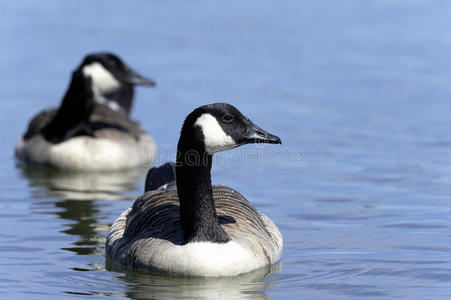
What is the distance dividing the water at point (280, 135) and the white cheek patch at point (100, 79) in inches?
54.1

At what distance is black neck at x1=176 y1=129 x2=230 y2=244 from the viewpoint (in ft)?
32.5

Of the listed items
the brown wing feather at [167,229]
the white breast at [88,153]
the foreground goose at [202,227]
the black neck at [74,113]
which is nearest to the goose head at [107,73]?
the black neck at [74,113]

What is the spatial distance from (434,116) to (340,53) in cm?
640

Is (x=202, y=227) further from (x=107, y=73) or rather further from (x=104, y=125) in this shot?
(x=107, y=73)

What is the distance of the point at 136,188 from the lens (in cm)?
1535

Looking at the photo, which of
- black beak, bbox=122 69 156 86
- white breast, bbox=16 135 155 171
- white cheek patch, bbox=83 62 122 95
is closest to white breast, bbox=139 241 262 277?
white breast, bbox=16 135 155 171

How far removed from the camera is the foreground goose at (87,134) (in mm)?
16906

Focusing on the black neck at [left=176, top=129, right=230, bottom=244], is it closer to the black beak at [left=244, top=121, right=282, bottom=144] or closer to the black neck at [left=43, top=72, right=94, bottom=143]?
the black beak at [left=244, top=121, right=282, bottom=144]

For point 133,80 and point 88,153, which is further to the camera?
point 133,80

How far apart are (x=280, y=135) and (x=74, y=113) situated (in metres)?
3.74

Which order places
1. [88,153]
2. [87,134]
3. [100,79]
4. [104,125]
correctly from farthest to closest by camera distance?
[100,79], [104,125], [87,134], [88,153]

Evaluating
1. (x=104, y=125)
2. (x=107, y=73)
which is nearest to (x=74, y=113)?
(x=104, y=125)

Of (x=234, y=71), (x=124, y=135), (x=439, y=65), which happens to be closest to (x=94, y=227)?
(x=124, y=135)

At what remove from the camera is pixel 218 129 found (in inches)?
387
